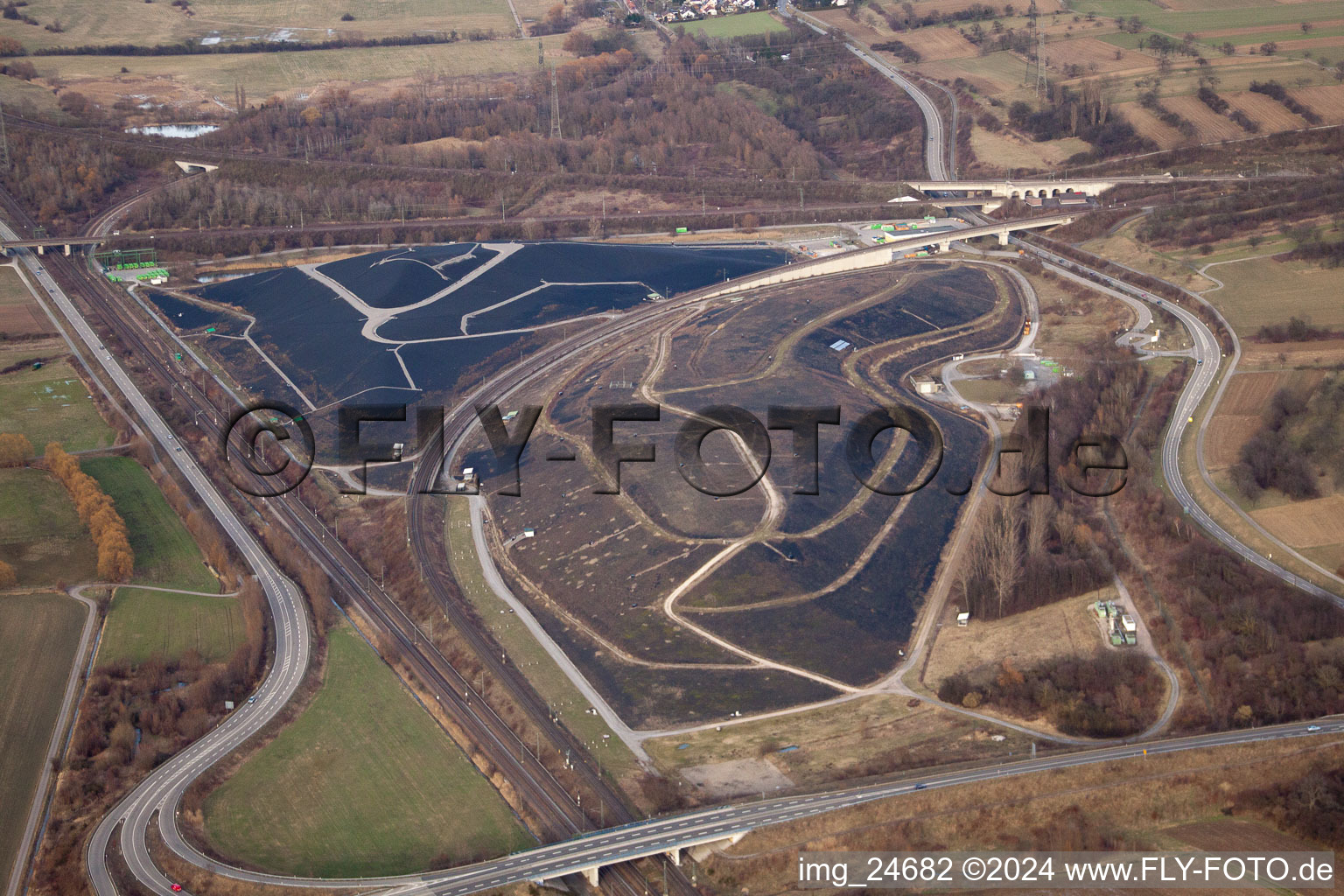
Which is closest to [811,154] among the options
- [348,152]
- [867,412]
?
[348,152]

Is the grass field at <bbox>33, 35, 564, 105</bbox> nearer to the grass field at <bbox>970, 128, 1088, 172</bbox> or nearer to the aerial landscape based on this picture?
the aerial landscape

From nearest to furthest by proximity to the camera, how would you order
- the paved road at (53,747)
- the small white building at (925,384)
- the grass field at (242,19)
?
the paved road at (53,747), the small white building at (925,384), the grass field at (242,19)

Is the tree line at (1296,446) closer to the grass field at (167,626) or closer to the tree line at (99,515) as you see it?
the grass field at (167,626)

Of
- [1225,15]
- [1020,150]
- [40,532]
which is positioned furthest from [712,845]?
[1225,15]

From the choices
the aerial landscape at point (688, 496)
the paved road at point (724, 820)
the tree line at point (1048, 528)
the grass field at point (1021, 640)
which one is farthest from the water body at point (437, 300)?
the paved road at point (724, 820)

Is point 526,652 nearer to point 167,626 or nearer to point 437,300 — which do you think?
point 167,626

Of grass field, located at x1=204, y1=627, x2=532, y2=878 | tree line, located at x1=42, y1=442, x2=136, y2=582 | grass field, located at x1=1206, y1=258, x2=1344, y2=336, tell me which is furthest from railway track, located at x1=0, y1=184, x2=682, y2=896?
grass field, located at x1=1206, y1=258, x2=1344, y2=336

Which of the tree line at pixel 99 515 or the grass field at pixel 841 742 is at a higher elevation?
the tree line at pixel 99 515
